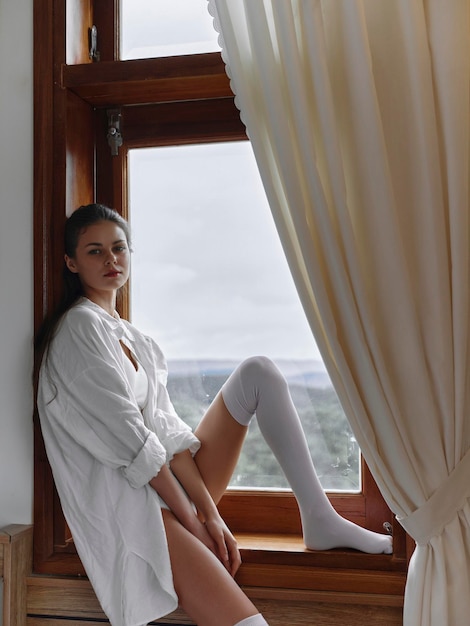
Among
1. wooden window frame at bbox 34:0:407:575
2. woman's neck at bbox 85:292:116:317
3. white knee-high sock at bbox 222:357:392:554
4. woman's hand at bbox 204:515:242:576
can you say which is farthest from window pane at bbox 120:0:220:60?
woman's hand at bbox 204:515:242:576

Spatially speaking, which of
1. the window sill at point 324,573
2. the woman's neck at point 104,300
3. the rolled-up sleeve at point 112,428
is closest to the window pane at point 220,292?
the woman's neck at point 104,300

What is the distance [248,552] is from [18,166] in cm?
118

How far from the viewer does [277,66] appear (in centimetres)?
178

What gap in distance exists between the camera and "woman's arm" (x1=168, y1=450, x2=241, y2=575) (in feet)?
6.10

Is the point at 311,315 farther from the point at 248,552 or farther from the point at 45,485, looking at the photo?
the point at 45,485

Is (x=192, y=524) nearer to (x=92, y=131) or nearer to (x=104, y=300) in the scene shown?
(x=104, y=300)

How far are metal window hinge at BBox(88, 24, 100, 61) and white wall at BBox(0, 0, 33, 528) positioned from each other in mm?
190

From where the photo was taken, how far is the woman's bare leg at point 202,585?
172cm

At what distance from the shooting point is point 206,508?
191 centimetres

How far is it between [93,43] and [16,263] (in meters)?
0.69

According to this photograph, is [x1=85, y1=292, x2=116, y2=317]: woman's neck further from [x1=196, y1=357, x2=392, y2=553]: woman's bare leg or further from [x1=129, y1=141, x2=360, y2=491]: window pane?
[x1=196, y1=357, x2=392, y2=553]: woman's bare leg

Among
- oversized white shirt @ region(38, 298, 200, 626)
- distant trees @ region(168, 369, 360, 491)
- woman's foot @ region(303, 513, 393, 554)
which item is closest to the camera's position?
oversized white shirt @ region(38, 298, 200, 626)

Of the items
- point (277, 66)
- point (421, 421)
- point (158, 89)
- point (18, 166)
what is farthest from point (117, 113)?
point (421, 421)

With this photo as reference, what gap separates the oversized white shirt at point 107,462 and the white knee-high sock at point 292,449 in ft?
0.68
